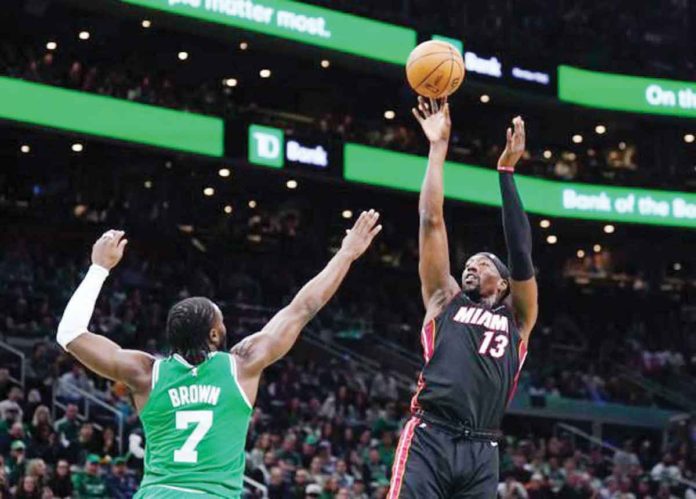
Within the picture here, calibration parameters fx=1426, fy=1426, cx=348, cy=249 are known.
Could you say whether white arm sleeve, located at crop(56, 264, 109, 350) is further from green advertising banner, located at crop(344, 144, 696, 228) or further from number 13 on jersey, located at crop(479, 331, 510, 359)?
green advertising banner, located at crop(344, 144, 696, 228)

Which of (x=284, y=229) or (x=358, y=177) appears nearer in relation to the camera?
(x=358, y=177)

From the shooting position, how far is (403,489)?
7984 mm

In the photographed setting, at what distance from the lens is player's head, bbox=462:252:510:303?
331 inches

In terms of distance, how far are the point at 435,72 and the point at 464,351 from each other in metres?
2.22

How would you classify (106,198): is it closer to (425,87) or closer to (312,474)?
(312,474)

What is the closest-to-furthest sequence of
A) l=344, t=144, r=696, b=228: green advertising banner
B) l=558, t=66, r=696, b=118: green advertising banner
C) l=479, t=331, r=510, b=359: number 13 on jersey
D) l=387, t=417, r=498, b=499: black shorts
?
l=387, t=417, r=498, b=499: black shorts, l=479, t=331, r=510, b=359: number 13 on jersey, l=344, t=144, r=696, b=228: green advertising banner, l=558, t=66, r=696, b=118: green advertising banner

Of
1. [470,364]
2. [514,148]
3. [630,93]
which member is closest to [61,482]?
[470,364]

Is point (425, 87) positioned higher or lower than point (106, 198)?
lower

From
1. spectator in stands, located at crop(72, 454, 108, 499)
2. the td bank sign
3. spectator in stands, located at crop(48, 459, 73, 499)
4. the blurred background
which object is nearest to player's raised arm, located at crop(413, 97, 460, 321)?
spectator in stands, located at crop(48, 459, 73, 499)

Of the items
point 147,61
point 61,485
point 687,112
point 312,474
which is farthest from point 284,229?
point 61,485

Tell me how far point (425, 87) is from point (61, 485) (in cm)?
967

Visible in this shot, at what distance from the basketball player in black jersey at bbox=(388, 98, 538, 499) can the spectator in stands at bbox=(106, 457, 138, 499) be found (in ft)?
33.8

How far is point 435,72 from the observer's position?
950 cm

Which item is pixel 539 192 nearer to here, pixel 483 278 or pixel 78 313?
pixel 483 278
